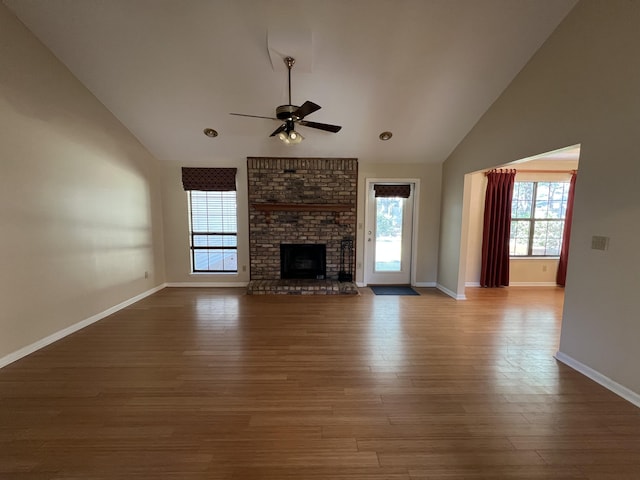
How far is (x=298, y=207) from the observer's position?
16.2ft

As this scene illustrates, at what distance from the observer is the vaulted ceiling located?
103 inches

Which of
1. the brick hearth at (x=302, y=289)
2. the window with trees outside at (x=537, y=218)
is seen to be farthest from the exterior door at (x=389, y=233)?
the window with trees outside at (x=537, y=218)

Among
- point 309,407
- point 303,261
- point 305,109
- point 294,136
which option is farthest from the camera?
point 303,261

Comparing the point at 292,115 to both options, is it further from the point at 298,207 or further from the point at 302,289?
the point at 302,289

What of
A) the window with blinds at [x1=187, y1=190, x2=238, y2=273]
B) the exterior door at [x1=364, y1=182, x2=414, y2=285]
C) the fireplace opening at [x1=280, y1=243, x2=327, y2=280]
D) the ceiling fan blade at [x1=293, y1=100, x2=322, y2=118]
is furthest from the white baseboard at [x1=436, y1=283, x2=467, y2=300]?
the window with blinds at [x1=187, y1=190, x2=238, y2=273]

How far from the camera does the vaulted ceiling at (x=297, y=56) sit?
2617 millimetres

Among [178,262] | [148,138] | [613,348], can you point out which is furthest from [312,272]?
[613,348]

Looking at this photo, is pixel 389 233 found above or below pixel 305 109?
below

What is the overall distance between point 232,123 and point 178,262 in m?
2.83

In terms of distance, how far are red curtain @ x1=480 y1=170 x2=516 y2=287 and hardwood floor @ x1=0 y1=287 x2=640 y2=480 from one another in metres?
1.98

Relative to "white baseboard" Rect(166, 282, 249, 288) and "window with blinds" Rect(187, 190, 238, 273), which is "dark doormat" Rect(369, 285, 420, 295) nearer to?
"white baseboard" Rect(166, 282, 249, 288)

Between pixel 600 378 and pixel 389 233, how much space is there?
11.5 ft

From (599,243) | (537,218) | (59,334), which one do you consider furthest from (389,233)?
(59,334)

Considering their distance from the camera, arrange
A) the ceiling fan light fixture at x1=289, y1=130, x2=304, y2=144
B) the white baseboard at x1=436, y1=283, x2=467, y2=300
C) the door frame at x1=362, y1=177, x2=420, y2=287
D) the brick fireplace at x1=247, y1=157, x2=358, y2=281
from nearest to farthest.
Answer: the ceiling fan light fixture at x1=289, y1=130, x2=304, y2=144 < the white baseboard at x1=436, y1=283, x2=467, y2=300 < the brick fireplace at x1=247, y1=157, x2=358, y2=281 < the door frame at x1=362, y1=177, x2=420, y2=287
